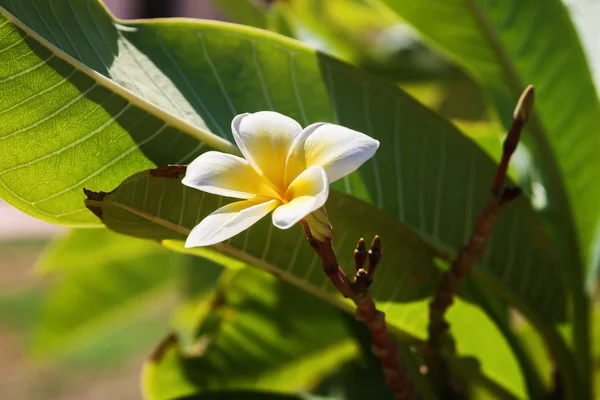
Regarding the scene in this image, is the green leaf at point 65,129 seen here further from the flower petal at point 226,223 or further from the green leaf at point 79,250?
the green leaf at point 79,250

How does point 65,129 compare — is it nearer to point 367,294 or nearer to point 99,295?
point 367,294

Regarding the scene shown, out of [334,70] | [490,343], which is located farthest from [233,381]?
[334,70]

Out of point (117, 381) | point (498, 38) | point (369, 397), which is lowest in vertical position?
point (117, 381)

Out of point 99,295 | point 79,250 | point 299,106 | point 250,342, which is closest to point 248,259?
point 299,106

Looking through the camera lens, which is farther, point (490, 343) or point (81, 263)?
point (81, 263)

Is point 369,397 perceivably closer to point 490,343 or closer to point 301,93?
point 490,343

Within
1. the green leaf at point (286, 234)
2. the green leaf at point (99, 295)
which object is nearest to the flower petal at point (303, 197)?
the green leaf at point (286, 234)

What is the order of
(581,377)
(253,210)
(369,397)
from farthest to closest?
(369,397) → (581,377) → (253,210)
